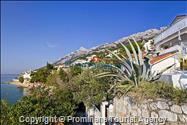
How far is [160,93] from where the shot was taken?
6.91 metres

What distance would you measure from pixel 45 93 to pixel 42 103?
81.7 inches

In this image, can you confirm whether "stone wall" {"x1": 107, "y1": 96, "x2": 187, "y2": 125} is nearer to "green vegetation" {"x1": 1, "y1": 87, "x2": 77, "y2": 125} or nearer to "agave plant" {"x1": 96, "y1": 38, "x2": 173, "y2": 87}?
"agave plant" {"x1": 96, "y1": 38, "x2": 173, "y2": 87}

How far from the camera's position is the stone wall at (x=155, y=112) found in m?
6.50

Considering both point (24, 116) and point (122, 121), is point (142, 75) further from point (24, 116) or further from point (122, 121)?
point (24, 116)

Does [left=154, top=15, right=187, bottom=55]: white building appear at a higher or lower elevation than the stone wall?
higher

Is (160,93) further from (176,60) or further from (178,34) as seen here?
(178,34)

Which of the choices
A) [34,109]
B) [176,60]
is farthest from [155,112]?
[176,60]

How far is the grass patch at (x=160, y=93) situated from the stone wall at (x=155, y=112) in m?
0.16

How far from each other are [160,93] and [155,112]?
2.06ft

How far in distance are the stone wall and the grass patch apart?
16 centimetres

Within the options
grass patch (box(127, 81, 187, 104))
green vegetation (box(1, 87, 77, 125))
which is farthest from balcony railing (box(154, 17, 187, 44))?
green vegetation (box(1, 87, 77, 125))

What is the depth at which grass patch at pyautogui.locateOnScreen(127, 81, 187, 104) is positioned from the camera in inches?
260

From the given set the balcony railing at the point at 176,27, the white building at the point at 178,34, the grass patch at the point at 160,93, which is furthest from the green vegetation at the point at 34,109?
the balcony railing at the point at 176,27

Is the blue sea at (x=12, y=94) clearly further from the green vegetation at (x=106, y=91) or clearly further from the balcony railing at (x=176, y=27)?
the balcony railing at (x=176, y=27)
